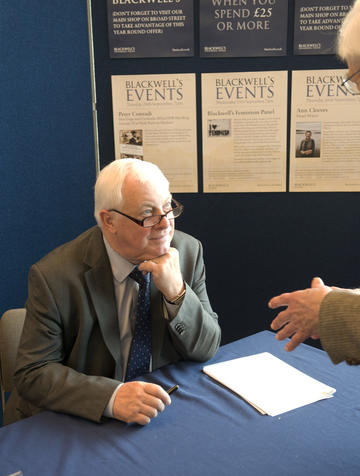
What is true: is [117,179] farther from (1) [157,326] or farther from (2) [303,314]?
(2) [303,314]

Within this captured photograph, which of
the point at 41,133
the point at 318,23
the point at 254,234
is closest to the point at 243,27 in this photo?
the point at 318,23

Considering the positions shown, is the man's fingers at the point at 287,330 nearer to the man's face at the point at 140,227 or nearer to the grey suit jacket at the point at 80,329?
the grey suit jacket at the point at 80,329

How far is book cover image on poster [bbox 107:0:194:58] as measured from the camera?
2.69m

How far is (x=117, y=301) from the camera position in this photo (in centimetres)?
162

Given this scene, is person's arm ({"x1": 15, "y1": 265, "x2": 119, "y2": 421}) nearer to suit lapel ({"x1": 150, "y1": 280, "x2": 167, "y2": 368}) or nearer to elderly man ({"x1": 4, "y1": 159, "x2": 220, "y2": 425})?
elderly man ({"x1": 4, "y1": 159, "x2": 220, "y2": 425})

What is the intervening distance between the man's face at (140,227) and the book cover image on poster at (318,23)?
5.45 ft

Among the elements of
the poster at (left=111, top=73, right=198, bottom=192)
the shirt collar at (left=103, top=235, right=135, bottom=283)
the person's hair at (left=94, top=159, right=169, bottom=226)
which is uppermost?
the poster at (left=111, top=73, right=198, bottom=192)

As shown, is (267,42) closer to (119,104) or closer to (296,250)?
(119,104)

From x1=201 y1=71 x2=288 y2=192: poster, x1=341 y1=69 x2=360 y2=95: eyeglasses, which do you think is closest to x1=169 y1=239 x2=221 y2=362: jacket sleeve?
x1=341 y1=69 x2=360 y2=95: eyeglasses

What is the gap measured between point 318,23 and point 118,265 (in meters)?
2.06

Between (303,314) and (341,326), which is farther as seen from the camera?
(303,314)

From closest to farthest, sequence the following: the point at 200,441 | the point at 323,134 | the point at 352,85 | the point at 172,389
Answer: the point at 200,441 → the point at 172,389 → the point at 352,85 → the point at 323,134

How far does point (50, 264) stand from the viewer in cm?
155

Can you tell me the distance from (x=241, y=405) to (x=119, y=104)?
2152 millimetres
